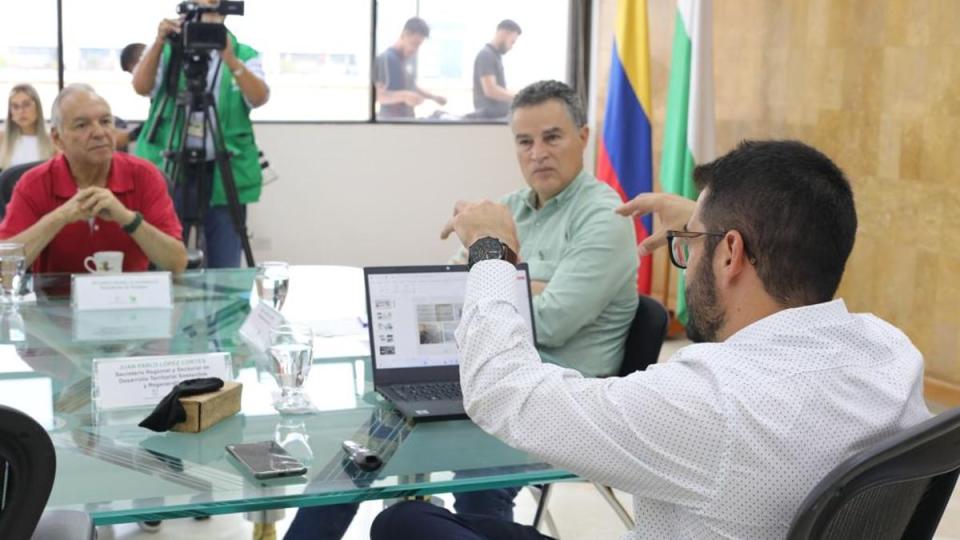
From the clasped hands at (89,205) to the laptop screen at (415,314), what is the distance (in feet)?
3.98

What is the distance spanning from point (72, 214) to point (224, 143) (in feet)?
6.54

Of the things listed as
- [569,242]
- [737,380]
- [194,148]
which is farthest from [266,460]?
[194,148]

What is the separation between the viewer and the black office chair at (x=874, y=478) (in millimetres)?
1351

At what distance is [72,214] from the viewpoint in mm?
3264

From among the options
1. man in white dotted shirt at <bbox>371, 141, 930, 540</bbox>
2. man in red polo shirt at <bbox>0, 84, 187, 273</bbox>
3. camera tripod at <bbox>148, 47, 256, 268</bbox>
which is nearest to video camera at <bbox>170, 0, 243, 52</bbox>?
camera tripod at <bbox>148, 47, 256, 268</bbox>

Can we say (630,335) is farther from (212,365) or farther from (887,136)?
(887,136)

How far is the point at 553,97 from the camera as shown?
3115 mm

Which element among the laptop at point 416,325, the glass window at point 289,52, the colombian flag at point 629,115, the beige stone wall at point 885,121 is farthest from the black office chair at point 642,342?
the glass window at point 289,52

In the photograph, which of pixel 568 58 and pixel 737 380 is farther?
pixel 568 58

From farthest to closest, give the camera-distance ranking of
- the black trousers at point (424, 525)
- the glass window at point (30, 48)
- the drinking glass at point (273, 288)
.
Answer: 1. the glass window at point (30, 48)
2. the drinking glass at point (273, 288)
3. the black trousers at point (424, 525)

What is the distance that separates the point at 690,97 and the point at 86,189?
10.3ft

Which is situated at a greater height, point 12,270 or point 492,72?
point 492,72

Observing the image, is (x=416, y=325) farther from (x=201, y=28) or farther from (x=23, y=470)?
(x=201, y=28)

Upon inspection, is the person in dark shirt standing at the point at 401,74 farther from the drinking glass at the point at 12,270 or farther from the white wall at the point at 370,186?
the drinking glass at the point at 12,270
